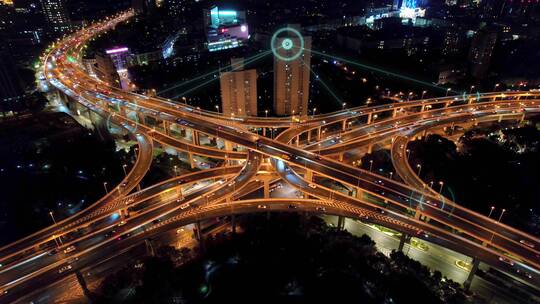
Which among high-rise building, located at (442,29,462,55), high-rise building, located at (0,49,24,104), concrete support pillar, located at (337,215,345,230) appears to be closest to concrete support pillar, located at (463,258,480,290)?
concrete support pillar, located at (337,215,345,230)

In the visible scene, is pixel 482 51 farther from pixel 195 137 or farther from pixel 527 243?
pixel 195 137

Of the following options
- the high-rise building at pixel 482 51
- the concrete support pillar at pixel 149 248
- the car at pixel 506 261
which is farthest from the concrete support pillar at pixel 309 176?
the high-rise building at pixel 482 51

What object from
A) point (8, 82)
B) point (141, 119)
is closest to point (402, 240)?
point (141, 119)

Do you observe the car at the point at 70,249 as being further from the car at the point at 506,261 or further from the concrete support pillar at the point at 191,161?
the car at the point at 506,261

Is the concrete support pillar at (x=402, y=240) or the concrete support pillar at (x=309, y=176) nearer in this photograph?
the concrete support pillar at (x=402, y=240)

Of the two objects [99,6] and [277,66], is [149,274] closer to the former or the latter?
[277,66]

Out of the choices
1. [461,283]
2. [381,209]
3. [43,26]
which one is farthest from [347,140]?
[43,26]
